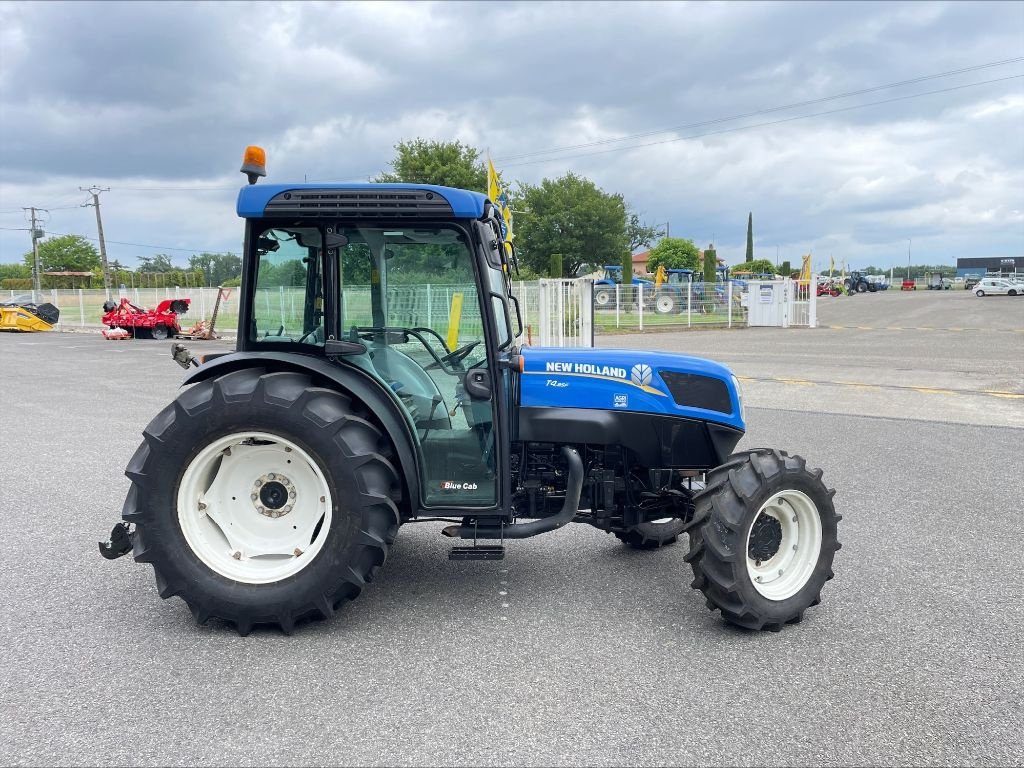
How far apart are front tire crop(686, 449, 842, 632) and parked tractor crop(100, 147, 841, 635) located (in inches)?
0.4

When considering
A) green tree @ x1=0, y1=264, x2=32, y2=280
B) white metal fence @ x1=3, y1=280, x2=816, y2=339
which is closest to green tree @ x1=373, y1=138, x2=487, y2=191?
white metal fence @ x1=3, y1=280, x2=816, y2=339

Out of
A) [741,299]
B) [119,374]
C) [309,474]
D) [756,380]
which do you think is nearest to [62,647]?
[309,474]

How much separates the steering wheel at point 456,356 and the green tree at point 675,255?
2711 inches

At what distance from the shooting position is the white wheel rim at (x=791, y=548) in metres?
4.00

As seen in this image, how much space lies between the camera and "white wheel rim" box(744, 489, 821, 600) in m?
4.00

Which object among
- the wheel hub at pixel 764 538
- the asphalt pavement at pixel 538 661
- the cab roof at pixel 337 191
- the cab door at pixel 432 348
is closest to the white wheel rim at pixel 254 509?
the asphalt pavement at pixel 538 661

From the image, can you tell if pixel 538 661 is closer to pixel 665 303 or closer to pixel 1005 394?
pixel 1005 394

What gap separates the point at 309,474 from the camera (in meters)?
3.96

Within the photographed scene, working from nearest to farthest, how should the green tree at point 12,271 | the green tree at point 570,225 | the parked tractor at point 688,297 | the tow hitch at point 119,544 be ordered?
1. the tow hitch at point 119,544
2. the parked tractor at point 688,297
3. the green tree at point 570,225
4. the green tree at point 12,271

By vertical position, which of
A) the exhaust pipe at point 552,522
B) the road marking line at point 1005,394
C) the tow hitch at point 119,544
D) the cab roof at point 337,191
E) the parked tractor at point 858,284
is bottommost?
the road marking line at point 1005,394

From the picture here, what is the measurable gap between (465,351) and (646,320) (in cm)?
2615

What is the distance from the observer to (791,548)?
13.4 feet

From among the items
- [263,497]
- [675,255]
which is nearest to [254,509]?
[263,497]

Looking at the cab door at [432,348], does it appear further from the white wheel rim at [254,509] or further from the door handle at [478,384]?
the white wheel rim at [254,509]
